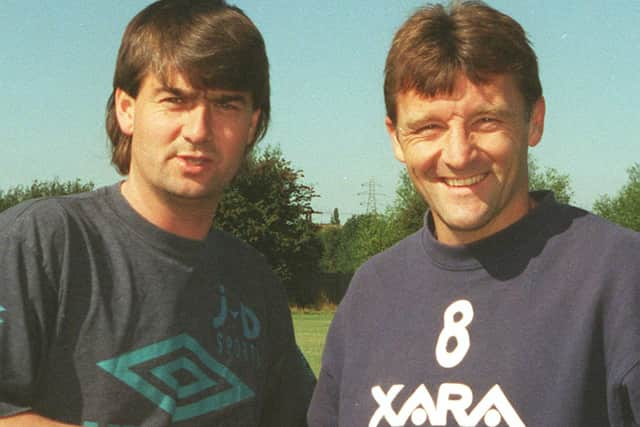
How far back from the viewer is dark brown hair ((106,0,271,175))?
406 cm

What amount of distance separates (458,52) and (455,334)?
1208mm

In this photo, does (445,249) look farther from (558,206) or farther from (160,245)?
(160,245)

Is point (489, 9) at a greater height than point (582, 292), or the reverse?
point (489, 9)

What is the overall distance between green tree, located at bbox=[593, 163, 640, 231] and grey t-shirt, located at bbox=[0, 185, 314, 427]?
85848mm

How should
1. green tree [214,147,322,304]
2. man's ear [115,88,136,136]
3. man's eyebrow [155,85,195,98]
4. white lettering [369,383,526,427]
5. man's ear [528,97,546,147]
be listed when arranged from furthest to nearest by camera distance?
green tree [214,147,322,304] → man's ear [115,88,136,136] → man's eyebrow [155,85,195,98] → man's ear [528,97,546,147] → white lettering [369,383,526,427]

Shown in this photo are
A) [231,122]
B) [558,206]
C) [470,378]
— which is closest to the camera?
[470,378]

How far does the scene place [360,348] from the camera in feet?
12.4

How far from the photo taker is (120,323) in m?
3.75

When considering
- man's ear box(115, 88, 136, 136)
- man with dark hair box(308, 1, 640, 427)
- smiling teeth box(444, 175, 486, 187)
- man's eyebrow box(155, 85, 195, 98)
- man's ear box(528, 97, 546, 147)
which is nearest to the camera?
man with dark hair box(308, 1, 640, 427)

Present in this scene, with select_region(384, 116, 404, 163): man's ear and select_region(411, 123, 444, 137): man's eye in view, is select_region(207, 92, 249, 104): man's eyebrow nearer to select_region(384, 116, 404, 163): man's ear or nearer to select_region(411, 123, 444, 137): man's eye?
select_region(384, 116, 404, 163): man's ear

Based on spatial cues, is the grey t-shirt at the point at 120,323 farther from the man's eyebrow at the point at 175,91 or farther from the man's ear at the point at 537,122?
the man's ear at the point at 537,122

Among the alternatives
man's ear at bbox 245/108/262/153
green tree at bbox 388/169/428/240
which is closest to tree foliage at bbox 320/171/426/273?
green tree at bbox 388/169/428/240

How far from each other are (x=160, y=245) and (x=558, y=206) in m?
1.88

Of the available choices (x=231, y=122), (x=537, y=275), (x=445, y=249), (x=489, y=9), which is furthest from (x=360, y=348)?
(x=489, y=9)
